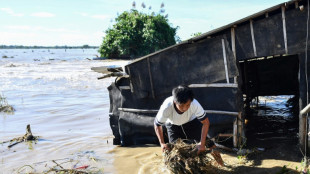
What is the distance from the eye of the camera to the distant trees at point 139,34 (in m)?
27.4

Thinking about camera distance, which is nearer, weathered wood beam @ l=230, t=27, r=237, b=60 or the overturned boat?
the overturned boat

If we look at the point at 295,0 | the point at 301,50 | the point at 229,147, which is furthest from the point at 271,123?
the point at 295,0

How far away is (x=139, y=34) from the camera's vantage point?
28.6 m

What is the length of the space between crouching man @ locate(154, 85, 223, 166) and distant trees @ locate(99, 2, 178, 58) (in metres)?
22.5

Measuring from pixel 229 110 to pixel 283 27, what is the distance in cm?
183

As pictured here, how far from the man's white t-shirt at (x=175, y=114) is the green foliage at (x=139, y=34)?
22633 millimetres

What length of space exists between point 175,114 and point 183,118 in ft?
0.56

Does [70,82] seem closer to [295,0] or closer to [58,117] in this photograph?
[58,117]

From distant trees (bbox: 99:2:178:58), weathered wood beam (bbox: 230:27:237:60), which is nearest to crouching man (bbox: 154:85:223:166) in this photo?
weathered wood beam (bbox: 230:27:237:60)

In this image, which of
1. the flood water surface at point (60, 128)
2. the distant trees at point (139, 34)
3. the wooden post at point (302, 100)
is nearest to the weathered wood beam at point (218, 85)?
the wooden post at point (302, 100)

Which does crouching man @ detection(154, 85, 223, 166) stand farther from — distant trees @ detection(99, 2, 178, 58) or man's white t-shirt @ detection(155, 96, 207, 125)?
distant trees @ detection(99, 2, 178, 58)

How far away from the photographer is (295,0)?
5.00 m

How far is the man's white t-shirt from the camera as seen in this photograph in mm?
4441

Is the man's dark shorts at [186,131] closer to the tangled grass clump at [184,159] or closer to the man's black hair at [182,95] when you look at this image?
the tangled grass clump at [184,159]
